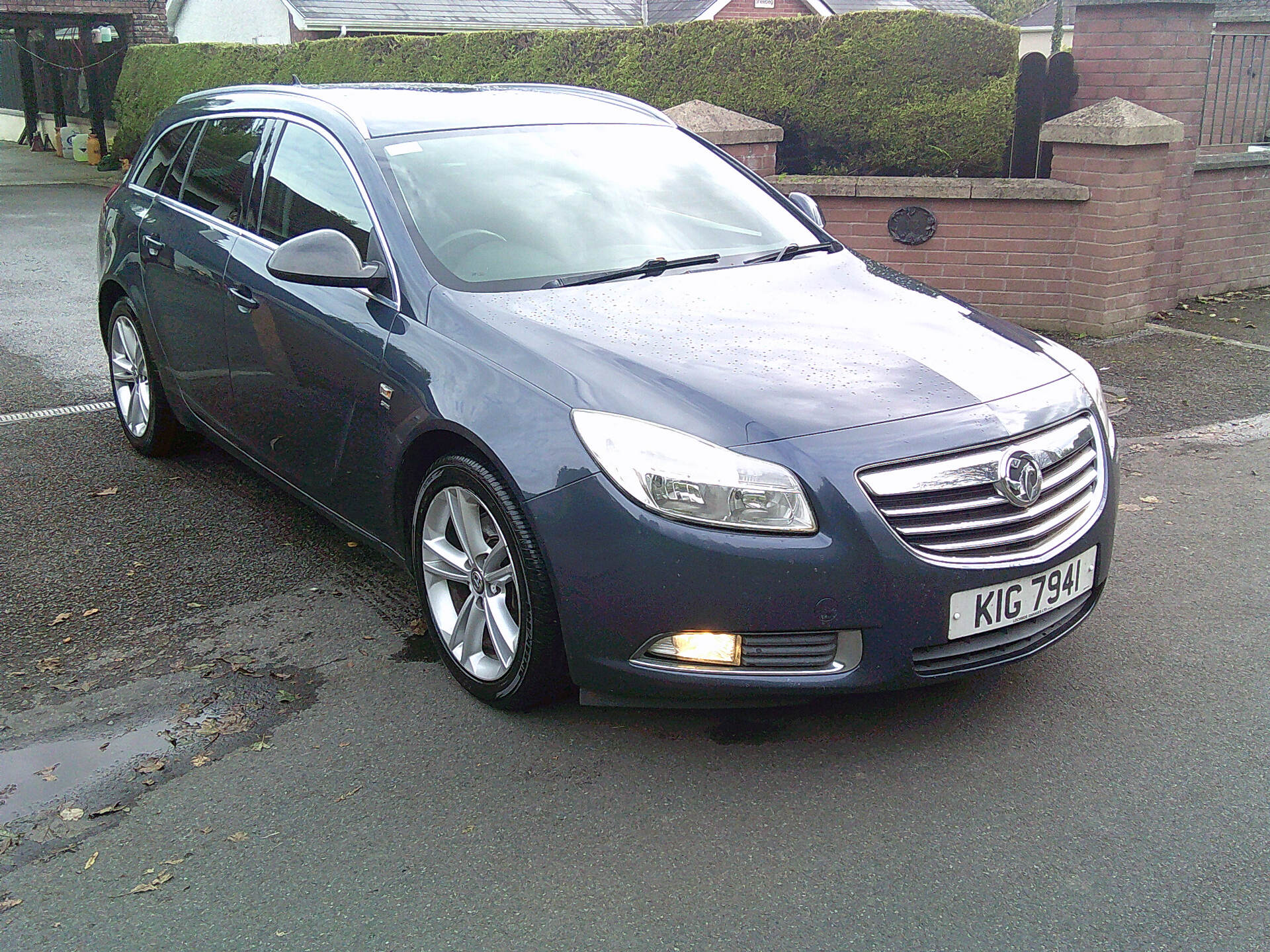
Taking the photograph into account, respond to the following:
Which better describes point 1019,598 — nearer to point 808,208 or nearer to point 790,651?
point 790,651

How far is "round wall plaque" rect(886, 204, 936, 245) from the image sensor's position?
8633mm

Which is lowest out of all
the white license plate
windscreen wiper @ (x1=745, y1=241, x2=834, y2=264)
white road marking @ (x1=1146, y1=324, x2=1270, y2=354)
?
white road marking @ (x1=1146, y1=324, x2=1270, y2=354)

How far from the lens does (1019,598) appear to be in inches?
122

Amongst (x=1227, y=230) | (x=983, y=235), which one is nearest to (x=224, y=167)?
(x=983, y=235)

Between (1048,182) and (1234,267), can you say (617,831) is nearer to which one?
(1048,182)

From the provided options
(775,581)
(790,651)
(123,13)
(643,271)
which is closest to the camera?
(775,581)

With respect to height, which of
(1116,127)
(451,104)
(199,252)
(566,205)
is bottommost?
(199,252)

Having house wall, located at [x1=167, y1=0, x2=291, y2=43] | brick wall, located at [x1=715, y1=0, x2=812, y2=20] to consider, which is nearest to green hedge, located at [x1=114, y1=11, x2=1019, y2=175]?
house wall, located at [x1=167, y1=0, x2=291, y2=43]

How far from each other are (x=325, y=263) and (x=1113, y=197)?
6.22 meters

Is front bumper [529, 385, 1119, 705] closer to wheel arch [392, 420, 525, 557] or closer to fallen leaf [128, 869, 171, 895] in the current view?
wheel arch [392, 420, 525, 557]

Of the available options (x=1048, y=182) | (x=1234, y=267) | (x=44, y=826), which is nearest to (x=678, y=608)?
(x=44, y=826)

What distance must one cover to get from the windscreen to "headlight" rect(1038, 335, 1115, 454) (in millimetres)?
1089

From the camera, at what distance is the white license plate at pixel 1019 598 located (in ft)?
9.88

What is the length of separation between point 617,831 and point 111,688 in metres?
1.72
